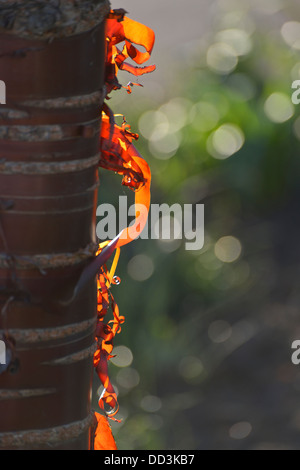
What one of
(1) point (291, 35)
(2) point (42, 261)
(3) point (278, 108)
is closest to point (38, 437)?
(2) point (42, 261)

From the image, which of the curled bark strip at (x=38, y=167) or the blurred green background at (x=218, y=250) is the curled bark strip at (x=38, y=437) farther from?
the blurred green background at (x=218, y=250)

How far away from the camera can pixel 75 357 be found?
0.96m

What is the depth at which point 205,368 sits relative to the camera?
16.8 ft

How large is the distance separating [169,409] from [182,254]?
84 centimetres

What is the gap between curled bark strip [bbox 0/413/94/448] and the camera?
94 cm

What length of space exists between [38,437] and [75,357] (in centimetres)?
9

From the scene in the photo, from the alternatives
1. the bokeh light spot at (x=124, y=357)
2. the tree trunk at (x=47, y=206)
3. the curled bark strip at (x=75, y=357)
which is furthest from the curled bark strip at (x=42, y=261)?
the bokeh light spot at (x=124, y=357)

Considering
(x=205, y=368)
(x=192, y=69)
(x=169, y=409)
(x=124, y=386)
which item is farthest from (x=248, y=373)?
(x=192, y=69)

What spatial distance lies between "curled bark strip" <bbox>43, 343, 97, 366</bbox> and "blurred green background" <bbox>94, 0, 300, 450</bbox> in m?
3.24

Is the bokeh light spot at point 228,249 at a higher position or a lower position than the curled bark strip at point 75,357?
lower

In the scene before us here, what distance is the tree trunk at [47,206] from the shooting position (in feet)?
2.88

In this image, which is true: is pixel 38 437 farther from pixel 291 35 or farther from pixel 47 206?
pixel 291 35
